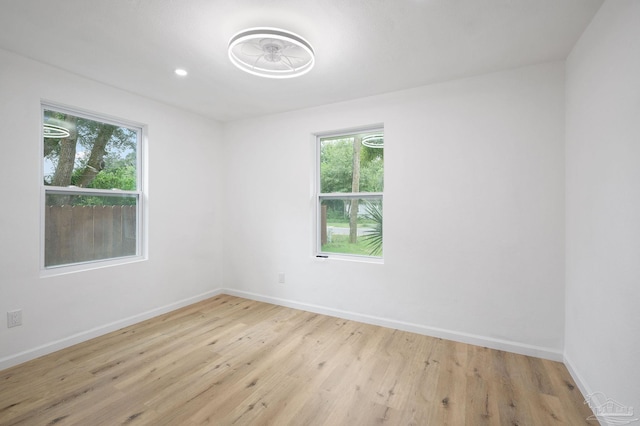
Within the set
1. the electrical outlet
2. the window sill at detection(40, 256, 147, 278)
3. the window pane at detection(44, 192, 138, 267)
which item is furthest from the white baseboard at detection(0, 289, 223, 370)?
the window pane at detection(44, 192, 138, 267)

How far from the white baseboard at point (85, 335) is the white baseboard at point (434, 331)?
3.43ft

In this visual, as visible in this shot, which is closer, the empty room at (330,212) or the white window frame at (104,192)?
the empty room at (330,212)

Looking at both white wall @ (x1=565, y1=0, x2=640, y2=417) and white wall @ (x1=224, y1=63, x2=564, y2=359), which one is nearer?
white wall @ (x1=565, y1=0, x2=640, y2=417)

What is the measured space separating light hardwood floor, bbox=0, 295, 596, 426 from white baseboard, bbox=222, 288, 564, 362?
2.8 inches

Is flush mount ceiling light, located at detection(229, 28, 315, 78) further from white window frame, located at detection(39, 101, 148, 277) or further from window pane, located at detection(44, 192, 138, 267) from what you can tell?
window pane, located at detection(44, 192, 138, 267)

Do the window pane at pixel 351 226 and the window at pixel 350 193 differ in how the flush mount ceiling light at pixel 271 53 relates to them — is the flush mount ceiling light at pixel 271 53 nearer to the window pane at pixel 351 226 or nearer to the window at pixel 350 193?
the window at pixel 350 193

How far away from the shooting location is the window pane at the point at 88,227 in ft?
9.14

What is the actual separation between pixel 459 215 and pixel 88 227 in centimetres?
372

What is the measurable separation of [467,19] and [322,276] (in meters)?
2.83

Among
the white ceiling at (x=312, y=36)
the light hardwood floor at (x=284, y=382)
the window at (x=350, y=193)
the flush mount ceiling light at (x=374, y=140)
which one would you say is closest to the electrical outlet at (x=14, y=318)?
the light hardwood floor at (x=284, y=382)

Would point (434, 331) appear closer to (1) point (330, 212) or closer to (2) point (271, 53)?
(1) point (330, 212)

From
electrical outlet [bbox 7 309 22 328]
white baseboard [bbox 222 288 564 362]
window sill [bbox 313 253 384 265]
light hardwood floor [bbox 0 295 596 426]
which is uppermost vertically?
window sill [bbox 313 253 384 265]

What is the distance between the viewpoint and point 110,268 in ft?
10.2

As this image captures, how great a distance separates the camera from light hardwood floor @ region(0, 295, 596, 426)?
1.87 m
